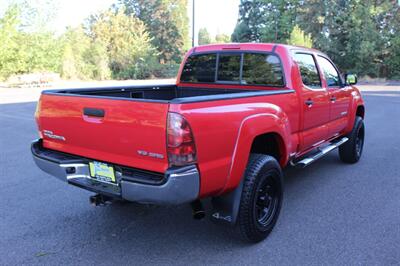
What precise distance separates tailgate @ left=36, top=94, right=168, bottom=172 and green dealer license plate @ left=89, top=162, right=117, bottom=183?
0.18 ft

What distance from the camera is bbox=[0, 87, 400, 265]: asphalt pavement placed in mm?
3113

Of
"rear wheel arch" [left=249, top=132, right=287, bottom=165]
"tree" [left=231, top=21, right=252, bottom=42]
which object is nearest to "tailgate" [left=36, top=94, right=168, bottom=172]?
"rear wheel arch" [left=249, top=132, right=287, bottom=165]

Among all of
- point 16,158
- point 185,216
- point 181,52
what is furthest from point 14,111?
point 181,52

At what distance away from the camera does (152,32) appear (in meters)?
57.0

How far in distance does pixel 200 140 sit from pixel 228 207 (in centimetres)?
76

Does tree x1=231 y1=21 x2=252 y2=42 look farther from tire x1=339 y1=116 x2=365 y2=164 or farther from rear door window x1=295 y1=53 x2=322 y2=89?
rear door window x1=295 y1=53 x2=322 y2=89

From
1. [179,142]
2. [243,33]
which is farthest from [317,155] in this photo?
[243,33]

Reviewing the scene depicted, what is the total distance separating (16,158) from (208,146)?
190 inches

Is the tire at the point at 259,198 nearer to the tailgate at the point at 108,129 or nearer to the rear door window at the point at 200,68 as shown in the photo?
the tailgate at the point at 108,129

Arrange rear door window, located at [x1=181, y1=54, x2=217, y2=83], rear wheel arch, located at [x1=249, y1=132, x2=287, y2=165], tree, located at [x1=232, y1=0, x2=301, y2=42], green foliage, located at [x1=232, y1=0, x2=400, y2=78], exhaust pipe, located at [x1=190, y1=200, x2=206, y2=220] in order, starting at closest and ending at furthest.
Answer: exhaust pipe, located at [x1=190, y1=200, x2=206, y2=220]
rear wheel arch, located at [x1=249, y1=132, x2=287, y2=165]
rear door window, located at [x1=181, y1=54, x2=217, y2=83]
green foliage, located at [x1=232, y1=0, x2=400, y2=78]
tree, located at [x1=232, y1=0, x2=301, y2=42]

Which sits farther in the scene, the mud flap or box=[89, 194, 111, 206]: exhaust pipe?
box=[89, 194, 111, 206]: exhaust pipe

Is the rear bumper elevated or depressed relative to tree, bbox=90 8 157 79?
depressed

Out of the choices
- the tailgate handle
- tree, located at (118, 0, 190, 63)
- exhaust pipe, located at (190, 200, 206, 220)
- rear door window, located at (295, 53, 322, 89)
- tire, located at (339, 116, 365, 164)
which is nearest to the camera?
the tailgate handle

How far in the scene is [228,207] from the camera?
3094 mm
